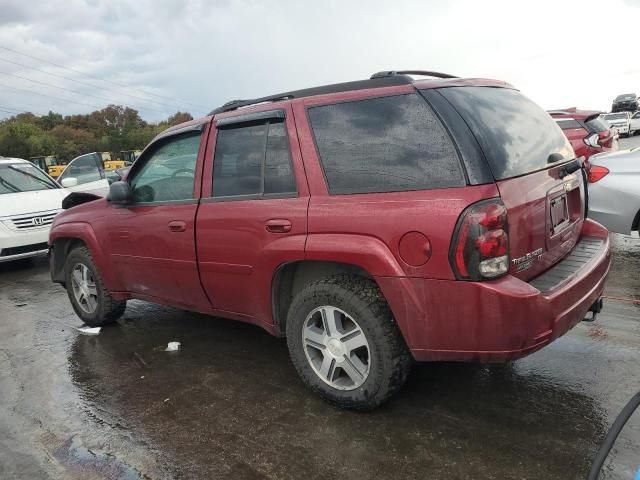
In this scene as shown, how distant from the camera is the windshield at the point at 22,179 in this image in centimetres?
859

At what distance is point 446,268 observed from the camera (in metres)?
2.57

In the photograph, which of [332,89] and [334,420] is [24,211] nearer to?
[332,89]

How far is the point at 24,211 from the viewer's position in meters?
7.86

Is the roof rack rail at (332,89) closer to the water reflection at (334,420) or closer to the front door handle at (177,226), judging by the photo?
the front door handle at (177,226)

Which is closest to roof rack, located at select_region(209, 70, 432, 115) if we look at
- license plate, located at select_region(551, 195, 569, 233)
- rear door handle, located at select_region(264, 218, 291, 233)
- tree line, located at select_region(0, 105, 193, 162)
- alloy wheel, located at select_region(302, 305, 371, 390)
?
rear door handle, located at select_region(264, 218, 291, 233)

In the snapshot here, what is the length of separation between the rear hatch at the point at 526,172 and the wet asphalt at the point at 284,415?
0.86 metres

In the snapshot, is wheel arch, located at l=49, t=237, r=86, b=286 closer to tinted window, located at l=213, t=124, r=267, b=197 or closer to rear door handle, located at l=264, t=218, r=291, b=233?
tinted window, located at l=213, t=124, r=267, b=197

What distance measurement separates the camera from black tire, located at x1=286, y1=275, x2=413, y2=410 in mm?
2852

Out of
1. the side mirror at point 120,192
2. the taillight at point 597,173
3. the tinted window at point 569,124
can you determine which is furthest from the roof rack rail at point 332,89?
the tinted window at point 569,124

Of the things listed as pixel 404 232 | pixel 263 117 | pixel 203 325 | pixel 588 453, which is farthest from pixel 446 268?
pixel 203 325

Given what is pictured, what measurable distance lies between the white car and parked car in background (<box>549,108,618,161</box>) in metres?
9.02

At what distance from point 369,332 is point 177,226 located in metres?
1.74

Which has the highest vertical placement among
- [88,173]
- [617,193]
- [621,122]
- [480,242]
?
[88,173]

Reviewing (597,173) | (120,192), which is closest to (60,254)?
(120,192)
